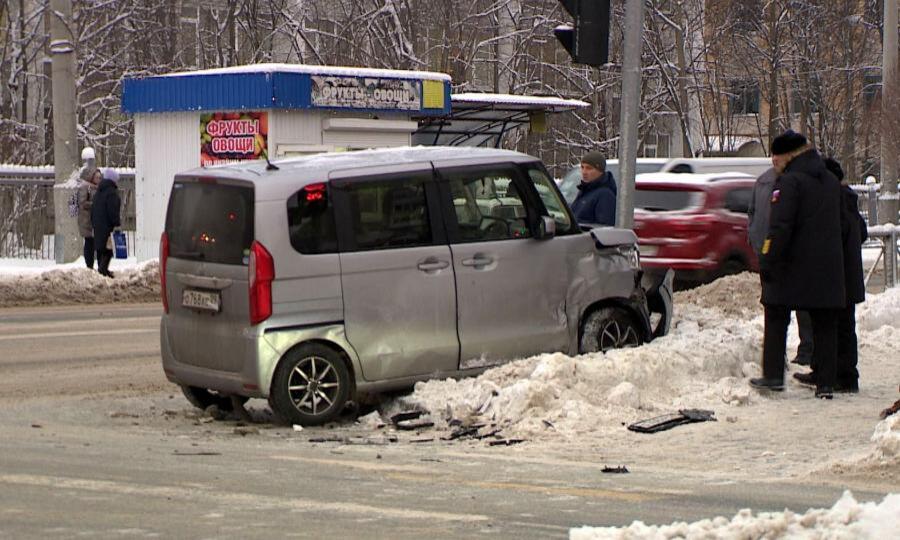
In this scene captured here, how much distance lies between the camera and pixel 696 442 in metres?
9.70

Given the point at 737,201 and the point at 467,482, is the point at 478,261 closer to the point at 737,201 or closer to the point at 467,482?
the point at 467,482

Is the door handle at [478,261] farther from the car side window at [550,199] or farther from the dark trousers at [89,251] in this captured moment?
the dark trousers at [89,251]

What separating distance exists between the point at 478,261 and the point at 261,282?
→ 157 cm

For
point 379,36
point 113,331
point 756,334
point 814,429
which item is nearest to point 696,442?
point 814,429

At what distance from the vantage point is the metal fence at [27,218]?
91.0ft

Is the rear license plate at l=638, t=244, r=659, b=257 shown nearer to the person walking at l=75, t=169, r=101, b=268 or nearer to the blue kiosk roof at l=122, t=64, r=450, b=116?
the person walking at l=75, t=169, r=101, b=268

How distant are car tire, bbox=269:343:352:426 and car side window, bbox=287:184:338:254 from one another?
0.63 m

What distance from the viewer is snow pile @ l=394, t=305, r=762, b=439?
33.6ft

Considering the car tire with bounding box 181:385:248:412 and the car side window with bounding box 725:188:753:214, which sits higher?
the car side window with bounding box 725:188:753:214

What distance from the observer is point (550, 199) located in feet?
38.2

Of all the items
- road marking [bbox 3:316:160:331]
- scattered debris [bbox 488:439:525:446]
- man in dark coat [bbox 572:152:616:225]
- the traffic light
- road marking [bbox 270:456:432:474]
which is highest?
the traffic light

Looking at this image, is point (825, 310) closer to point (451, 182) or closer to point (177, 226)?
point (451, 182)

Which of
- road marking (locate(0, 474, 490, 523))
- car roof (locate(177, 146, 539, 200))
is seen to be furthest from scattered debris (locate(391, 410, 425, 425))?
road marking (locate(0, 474, 490, 523))

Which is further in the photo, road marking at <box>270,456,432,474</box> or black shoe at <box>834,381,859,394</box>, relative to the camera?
black shoe at <box>834,381,859,394</box>
